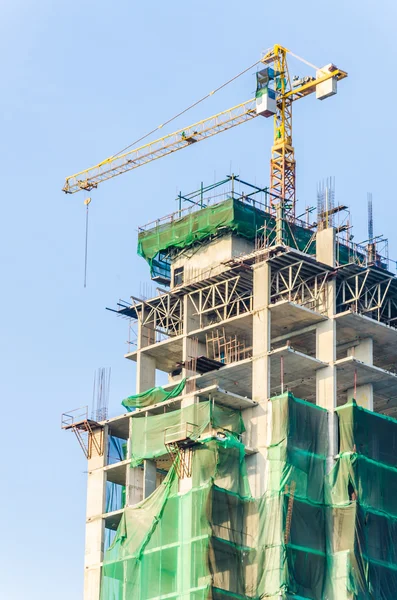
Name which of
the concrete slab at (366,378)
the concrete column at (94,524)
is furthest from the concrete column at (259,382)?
the concrete column at (94,524)

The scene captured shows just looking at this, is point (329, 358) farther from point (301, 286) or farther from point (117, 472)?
point (117, 472)

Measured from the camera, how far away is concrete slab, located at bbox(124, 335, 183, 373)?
13212 centimetres

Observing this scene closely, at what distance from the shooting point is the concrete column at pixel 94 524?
127562 millimetres

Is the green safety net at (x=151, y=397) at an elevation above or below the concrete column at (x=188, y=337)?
below

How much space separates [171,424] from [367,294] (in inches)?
644

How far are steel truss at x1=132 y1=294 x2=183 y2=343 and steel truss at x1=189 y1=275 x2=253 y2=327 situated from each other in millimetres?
2258

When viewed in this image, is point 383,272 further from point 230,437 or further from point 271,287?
point 230,437

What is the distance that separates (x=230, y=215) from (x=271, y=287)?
23.5 feet

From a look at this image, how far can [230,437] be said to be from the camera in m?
120

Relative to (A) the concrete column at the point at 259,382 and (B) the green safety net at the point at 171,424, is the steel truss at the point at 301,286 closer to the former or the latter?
(A) the concrete column at the point at 259,382

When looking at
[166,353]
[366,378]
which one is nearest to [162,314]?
[166,353]

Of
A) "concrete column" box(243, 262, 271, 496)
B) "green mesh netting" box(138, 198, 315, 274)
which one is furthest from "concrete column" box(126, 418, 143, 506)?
"green mesh netting" box(138, 198, 315, 274)

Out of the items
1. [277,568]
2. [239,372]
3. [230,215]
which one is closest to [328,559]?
[277,568]

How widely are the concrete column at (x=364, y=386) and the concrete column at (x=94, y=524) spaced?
59.2ft
